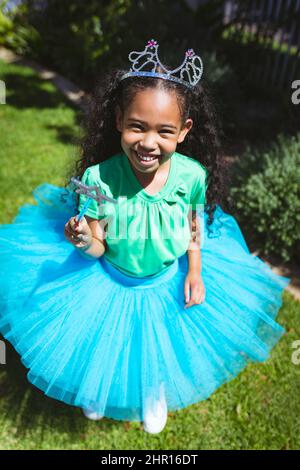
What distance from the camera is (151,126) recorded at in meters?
1.76

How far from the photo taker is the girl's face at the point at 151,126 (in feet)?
5.72

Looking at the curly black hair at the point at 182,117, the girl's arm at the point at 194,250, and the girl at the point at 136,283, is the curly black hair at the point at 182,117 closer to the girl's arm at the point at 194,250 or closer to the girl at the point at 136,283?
the girl at the point at 136,283

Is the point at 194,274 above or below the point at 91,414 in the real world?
above

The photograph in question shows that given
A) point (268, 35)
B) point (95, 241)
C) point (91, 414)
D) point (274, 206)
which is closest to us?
point (95, 241)

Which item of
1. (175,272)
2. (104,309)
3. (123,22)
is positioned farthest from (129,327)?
(123,22)

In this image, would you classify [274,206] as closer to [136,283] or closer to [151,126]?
[136,283]

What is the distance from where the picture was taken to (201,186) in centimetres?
221

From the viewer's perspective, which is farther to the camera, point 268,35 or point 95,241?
point 268,35

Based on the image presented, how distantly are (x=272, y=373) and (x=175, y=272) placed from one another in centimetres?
105

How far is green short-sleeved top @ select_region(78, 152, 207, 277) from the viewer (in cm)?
204

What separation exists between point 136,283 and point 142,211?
40 cm

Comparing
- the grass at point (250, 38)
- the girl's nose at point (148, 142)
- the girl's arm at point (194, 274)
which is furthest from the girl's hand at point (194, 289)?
the grass at point (250, 38)

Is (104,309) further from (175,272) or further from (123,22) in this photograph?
(123,22)

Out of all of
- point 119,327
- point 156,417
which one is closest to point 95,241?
point 119,327
